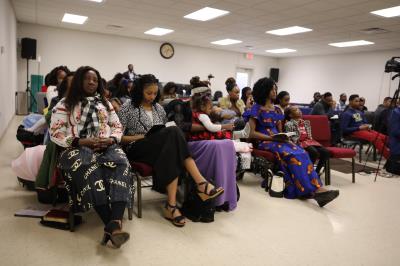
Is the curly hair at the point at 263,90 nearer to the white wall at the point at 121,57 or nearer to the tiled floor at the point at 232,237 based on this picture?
the tiled floor at the point at 232,237

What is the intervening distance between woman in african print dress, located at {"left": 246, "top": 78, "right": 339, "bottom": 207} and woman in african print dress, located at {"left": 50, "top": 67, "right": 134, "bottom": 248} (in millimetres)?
1556

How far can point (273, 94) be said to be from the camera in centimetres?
325

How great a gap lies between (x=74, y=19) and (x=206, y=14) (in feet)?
12.0

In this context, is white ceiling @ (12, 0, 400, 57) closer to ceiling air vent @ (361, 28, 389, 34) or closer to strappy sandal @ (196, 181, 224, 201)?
ceiling air vent @ (361, 28, 389, 34)

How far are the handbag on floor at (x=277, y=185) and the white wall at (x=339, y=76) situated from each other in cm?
792

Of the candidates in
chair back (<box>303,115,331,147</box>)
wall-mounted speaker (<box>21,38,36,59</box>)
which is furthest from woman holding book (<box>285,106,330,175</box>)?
wall-mounted speaker (<box>21,38,36,59</box>)

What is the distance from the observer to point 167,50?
1094cm

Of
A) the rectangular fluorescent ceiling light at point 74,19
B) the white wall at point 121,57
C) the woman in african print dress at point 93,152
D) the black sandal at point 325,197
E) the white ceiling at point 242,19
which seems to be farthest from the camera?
the white wall at point 121,57

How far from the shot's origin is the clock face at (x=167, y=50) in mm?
10824

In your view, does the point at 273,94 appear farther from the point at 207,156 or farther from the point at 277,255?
the point at 277,255

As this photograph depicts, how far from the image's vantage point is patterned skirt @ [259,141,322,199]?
9.73 ft

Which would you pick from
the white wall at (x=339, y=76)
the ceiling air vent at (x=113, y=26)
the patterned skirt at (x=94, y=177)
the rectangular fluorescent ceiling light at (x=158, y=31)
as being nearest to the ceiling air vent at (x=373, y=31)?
the white wall at (x=339, y=76)

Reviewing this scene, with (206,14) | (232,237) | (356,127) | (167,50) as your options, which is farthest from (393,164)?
(167,50)

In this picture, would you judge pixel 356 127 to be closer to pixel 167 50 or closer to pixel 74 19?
pixel 74 19
